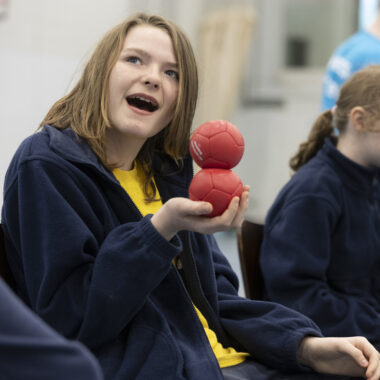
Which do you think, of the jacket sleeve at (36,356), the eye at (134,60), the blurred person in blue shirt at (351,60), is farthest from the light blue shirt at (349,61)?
the jacket sleeve at (36,356)

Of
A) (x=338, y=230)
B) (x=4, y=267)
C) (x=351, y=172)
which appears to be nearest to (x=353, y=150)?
(x=351, y=172)

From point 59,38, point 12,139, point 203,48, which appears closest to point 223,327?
point 12,139

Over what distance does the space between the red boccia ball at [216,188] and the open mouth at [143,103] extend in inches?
11.1

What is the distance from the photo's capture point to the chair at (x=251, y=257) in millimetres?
1733

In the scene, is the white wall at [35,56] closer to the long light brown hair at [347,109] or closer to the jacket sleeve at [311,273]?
the long light brown hair at [347,109]

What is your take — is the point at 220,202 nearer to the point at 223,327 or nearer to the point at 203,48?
the point at 223,327

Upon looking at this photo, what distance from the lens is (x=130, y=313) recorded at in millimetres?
1106

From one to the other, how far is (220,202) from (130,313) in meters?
0.25

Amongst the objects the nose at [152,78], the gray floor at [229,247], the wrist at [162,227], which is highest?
the nose at [152,78]

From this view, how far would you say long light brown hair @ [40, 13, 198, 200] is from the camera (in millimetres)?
1289

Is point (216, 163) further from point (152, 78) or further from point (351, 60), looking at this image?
point (351, 60)

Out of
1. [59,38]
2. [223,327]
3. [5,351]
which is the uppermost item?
[59,38]

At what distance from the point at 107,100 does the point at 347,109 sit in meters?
0.79

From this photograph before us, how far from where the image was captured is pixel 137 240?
109 centimetres
